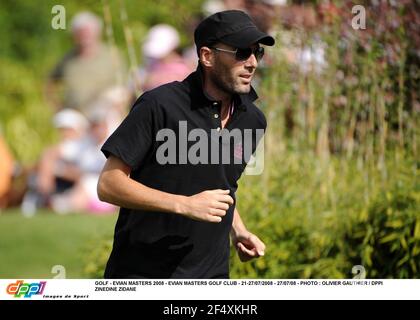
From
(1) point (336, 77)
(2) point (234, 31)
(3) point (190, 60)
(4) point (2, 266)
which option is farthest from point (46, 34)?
(2) point (234, 31)

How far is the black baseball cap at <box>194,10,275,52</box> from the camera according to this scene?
4.83 metres

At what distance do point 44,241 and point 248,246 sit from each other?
451 centimetres

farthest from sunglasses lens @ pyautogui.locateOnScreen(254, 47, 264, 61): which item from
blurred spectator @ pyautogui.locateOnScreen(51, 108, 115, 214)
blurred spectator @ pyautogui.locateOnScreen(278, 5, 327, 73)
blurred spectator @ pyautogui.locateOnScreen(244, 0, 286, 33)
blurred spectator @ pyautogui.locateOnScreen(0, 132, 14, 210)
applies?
blurred spectator @ pyautogui.locateOnScreen(0, 132, 14, 210)

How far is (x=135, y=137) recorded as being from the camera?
4.65 meters

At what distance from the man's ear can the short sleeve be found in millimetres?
377

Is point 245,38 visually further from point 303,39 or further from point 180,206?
point 303,39

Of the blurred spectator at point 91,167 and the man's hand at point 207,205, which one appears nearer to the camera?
the man's hand at point 207,205

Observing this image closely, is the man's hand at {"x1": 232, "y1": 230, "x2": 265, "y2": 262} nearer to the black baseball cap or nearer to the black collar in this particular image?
the black collar

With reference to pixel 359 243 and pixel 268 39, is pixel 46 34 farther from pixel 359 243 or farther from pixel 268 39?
pixel 268 39

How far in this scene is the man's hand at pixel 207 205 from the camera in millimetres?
4453

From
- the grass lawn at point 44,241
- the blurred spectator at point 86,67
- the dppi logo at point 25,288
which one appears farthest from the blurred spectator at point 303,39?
the blurred spectator at point 86,67

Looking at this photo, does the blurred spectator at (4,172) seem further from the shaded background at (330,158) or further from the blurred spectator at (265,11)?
the blurred spectator at (265,11)

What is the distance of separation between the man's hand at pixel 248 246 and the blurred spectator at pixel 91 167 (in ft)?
16.9
